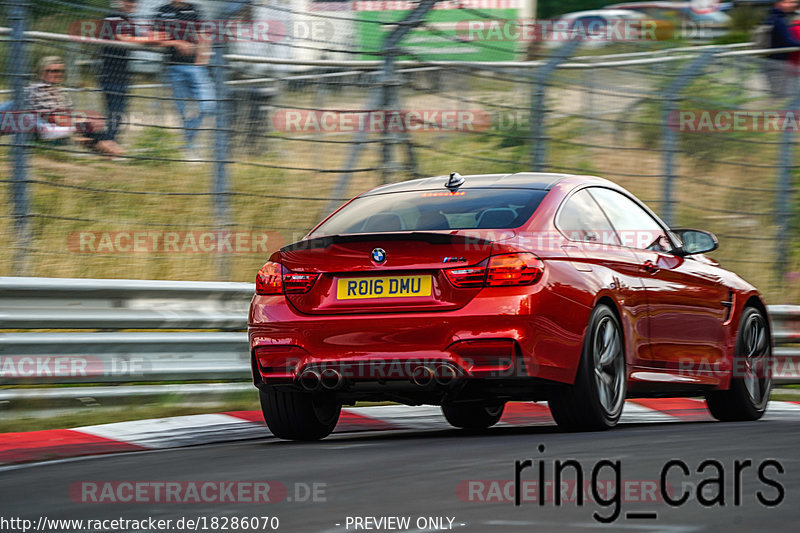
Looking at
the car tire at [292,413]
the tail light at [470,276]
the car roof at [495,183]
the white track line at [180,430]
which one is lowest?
the white track line at [180,430]

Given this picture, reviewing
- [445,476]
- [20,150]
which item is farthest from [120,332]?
[445,476]

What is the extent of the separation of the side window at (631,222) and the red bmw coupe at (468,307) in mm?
19

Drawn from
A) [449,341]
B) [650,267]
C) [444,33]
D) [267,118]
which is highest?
[444,33]

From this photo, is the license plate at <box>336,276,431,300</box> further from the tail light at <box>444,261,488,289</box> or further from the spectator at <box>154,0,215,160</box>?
the spectator at <box>154,0,215,160</box>

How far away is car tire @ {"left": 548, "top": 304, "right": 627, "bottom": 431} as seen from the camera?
22.4 feet

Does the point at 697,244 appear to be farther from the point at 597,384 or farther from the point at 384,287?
the point at 384,287

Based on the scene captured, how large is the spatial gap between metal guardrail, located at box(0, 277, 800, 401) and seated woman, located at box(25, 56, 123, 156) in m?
1.24

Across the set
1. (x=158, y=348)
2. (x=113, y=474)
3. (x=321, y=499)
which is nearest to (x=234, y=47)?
(x=158, y=348)

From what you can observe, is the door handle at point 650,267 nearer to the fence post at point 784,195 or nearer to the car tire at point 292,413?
the car tire at point 292,413

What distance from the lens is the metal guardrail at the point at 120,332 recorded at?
8.05m

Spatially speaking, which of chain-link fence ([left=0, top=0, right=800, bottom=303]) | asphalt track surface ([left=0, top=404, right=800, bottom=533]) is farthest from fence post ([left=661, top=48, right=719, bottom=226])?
asphalt track surface ([left=0, top=404, right=800, bottom=533])

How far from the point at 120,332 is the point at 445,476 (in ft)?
12.2

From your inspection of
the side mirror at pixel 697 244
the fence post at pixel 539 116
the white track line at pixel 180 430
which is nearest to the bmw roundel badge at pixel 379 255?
the white track line at pixel 180 430

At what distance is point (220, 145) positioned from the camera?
9.70 meters
